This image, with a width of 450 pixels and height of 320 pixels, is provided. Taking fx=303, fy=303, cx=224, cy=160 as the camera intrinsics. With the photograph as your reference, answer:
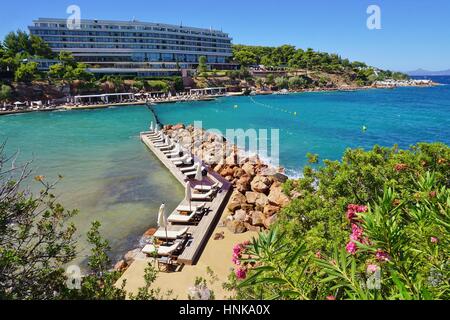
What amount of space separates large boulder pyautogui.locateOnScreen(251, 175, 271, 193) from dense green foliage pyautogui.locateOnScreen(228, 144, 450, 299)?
6.07 metres

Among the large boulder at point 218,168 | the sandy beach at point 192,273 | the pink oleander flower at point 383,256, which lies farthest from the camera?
the large boulder at point 218,168

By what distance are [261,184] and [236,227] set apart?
14.9 feet

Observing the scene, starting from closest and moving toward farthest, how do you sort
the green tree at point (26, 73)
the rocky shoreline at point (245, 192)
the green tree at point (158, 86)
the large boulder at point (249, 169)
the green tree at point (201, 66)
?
the rocky shoreline at point (245, 192) → the large boulder at point (249, 169) → the green tree at point (26, 73) → the green tree at point (158, 86) → the green tree at point (201, 66)

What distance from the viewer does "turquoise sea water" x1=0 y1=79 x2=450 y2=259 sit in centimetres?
1645

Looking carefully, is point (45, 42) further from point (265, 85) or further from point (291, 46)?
point (291, 46)

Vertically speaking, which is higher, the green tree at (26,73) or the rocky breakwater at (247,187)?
the green tree at (26,73)

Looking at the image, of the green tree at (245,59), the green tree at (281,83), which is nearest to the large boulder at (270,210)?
the green tree at (281,83)

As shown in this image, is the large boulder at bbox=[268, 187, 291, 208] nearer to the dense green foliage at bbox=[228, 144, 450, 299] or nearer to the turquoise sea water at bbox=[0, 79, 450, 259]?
the dense green foliage at bbox=[228, 144, 450, 299]

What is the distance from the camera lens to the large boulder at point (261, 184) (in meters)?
16.9

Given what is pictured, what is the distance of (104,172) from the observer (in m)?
23.0

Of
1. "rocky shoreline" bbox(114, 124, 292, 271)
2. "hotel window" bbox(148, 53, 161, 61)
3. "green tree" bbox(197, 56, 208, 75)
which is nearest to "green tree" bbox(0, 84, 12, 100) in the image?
"hotel window" bbox(148, 53, 161, 61)

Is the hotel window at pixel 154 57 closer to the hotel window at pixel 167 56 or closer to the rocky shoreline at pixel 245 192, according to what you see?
the hotel window at pixel 167 56

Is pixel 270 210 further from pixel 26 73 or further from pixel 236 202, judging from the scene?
pixel 26 73

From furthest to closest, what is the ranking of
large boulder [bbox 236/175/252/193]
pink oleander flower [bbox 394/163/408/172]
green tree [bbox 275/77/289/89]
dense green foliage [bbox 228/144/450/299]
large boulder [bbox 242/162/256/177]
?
green tree [bbox 275/77/289/89] < large boulder [bbox 242/162/256/177] < large boulder [bbox 236/175/252/193] < pink oleander flower [bbox 394/163/408/172] < dense green foliage [bbox 228/144/450/299]
